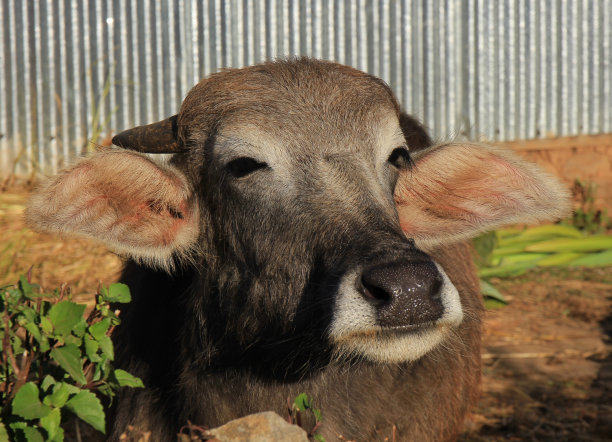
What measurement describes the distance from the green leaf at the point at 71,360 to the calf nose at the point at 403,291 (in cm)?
81

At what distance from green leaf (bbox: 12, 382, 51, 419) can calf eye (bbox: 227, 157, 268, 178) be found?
111 centimetres

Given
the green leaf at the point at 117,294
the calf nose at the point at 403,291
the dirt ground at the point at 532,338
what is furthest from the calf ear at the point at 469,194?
the green leaf at the point at 117,294

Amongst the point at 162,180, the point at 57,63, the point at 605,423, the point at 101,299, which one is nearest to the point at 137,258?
the point at 162,180

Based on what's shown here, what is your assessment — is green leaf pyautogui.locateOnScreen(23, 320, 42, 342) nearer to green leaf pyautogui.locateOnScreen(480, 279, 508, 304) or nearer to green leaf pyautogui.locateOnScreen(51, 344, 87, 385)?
green leaf pyautogui.locateOnScreen(51, 344, 87, 385)

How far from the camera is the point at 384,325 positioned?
2.19 meters

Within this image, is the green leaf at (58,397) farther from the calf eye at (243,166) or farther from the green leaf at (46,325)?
the calf eye at (243,166)

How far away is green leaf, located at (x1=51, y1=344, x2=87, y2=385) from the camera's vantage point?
200cm

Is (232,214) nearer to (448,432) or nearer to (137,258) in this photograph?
(137,258)

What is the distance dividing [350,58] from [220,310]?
6313mm

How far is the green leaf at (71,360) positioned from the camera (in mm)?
1999

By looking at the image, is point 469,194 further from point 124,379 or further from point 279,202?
point 124,379

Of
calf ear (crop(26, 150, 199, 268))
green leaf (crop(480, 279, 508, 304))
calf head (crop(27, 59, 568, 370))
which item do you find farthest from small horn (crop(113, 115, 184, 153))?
green leaf (crop(480, 279, 508, 304))

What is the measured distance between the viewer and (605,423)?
12.7 feet

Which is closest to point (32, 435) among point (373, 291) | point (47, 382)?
point (47, 382)
